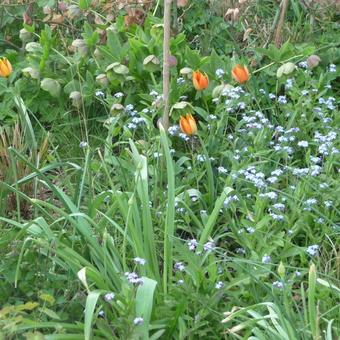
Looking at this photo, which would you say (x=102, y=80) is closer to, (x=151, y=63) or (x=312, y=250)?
(x=151, y=63)

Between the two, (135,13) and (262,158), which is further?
(135,13)

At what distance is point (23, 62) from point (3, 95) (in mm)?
194

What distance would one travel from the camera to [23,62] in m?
4.35

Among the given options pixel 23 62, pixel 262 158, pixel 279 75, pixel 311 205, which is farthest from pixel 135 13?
pixel 311 205

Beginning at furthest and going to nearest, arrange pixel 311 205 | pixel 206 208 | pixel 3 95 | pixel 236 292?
pixel 3 95, pixel 206 208, pixel 311 205, pixel 236 292

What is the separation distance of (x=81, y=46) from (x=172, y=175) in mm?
1349

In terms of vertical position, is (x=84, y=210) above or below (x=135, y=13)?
below

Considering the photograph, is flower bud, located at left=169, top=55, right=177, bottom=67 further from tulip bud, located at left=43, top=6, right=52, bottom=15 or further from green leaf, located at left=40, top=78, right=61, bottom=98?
tulip bud, located at left=43, top=6, right=52, bottom=15

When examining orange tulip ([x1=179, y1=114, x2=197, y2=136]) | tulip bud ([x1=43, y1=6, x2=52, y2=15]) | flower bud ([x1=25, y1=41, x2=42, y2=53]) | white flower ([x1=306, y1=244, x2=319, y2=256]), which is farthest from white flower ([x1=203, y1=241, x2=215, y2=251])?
tulip bud ([x1=43, y1=6, x2=52, y2=15])

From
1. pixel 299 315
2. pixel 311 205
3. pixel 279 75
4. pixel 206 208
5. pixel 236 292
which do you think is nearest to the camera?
pixel 299 315

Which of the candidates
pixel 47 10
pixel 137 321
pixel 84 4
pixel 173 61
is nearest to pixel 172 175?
pixel 137 321

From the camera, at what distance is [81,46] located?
409 centimetres

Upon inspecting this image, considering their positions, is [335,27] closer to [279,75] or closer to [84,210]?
[279,75]

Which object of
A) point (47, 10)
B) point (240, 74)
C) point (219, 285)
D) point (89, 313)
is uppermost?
point (47, 10)
